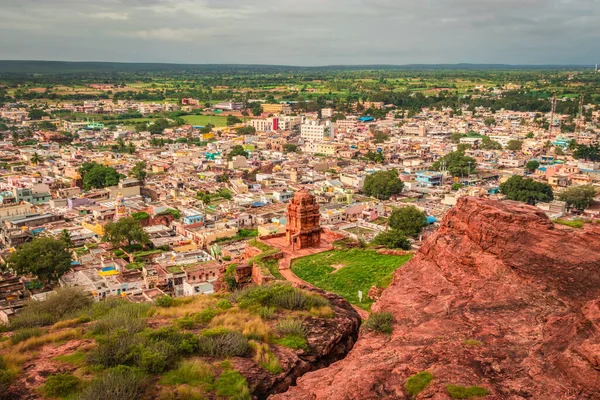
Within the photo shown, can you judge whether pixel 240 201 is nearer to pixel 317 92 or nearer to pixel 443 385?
pixel 443 385

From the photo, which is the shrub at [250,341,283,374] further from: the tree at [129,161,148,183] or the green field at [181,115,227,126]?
the green field at [181,115,227,126]

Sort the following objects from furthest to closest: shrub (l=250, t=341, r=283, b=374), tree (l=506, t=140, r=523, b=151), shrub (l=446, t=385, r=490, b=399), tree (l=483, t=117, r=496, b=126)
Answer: tree (l=483, t=117, r=496, b=126)
tree (l=506, t=140, r=523, b=151)
shrub (l=250, t=341, r=283, b=374)
shrub (l=446, t=385, r=490, b=399)

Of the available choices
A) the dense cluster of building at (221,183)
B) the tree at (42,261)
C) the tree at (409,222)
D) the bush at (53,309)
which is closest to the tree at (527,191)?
the dense cluster of building at (221,183)

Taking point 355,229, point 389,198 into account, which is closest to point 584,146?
point 389,198

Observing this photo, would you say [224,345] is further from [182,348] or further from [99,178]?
[99,178]

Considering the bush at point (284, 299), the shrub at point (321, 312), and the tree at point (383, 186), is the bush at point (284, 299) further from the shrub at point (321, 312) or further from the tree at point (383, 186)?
the tree at point (383, 186)

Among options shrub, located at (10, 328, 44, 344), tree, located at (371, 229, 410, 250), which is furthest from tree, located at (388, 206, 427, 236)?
shrub, located at (10, 328, 44, 344)
